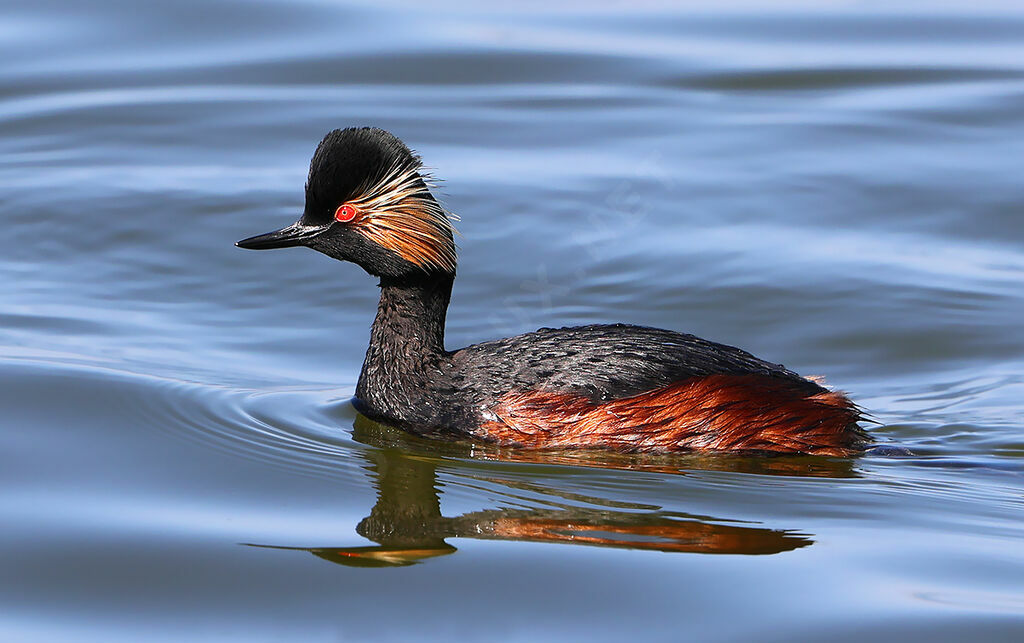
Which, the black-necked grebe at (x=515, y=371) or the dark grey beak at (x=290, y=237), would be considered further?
the dark grey beak at (x=290, y=237)

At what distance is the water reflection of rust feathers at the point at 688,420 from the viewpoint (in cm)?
813

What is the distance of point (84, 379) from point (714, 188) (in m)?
5.98

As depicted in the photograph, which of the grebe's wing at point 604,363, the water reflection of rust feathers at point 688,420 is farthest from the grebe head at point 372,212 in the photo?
the water reflection of rust feathers at point 688,420

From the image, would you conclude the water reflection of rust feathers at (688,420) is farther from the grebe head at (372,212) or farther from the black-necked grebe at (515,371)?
the grebe head at (372,212)

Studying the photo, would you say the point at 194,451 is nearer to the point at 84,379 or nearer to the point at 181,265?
the point at 84,379

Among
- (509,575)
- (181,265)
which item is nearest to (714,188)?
(181,265)

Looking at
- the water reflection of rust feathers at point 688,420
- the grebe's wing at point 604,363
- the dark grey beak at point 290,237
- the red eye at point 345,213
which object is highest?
the red eye at point 345,213

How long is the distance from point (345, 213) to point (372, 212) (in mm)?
163

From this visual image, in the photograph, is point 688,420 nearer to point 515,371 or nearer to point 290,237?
point 515,371

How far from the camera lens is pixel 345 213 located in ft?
28.1

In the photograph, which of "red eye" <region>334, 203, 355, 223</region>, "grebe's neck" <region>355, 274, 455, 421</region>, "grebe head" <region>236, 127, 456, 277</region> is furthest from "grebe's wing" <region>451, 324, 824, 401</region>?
"red eye" <region>334, 203, 355, 223</region>

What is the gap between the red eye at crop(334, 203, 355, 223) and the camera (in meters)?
8.55

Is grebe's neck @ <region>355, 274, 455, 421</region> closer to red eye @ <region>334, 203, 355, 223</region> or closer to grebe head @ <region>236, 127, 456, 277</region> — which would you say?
grebe head @ <region>236, 127, 456, 277</region>

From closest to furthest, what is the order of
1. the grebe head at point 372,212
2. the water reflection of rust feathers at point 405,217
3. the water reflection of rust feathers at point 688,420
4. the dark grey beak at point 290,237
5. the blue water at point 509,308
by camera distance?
the blue water at point 509,308 < the water reflection of rust feathers at point 688,420 < the grebe head at point 372,212 < the water reflection of rust feathers at point 405,217 < the dark grey beak at point 290,237
